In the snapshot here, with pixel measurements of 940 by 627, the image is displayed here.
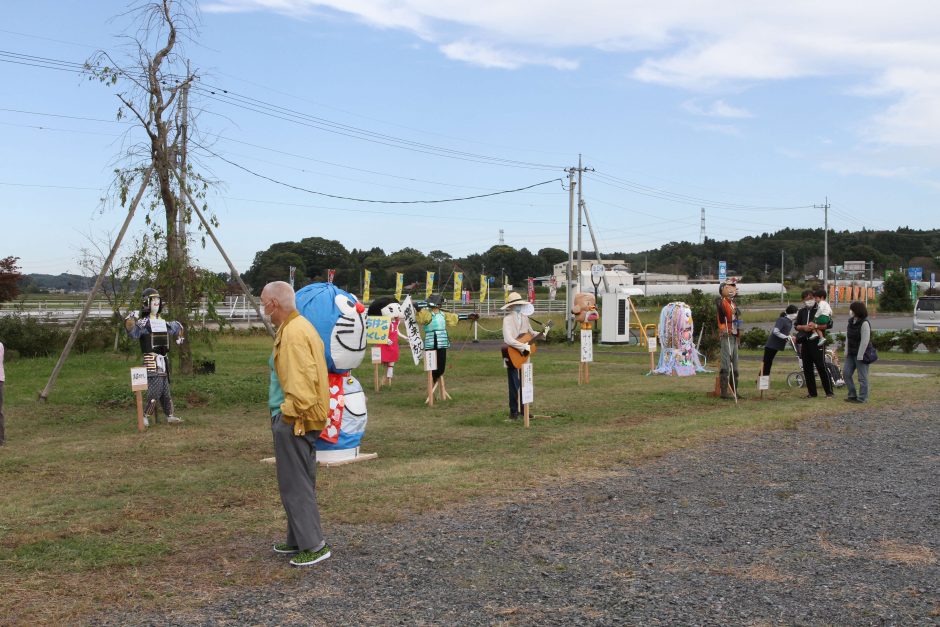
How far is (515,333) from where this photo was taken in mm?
12086

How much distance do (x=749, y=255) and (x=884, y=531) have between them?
124 meters

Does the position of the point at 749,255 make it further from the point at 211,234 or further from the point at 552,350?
the point at 211,234

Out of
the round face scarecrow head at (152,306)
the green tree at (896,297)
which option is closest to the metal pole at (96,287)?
the round face scarecrow head at (152,306)

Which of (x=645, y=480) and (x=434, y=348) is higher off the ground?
(x=434, y=348)

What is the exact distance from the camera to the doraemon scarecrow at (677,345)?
768 inches

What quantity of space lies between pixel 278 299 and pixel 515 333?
21.8 feet

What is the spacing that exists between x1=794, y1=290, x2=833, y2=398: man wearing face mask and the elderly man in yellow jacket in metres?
10.7

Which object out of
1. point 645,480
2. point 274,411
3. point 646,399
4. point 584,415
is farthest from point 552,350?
point 274,411

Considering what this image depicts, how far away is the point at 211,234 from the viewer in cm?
1568

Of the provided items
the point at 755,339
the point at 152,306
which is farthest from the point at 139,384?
the point at 755,339

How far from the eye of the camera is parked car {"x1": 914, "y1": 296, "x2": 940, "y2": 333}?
3012 cm

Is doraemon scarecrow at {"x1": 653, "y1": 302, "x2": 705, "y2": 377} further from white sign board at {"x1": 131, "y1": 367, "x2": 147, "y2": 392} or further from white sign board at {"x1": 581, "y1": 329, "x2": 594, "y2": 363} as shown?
white sign board at {"x1": 131, "y1": 367, "x2": 147, "y2": 392}

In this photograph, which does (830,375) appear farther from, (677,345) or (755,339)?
(755,339)

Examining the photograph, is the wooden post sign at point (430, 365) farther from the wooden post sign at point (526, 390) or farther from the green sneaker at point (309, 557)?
the green sneaker at point (309, 557)
